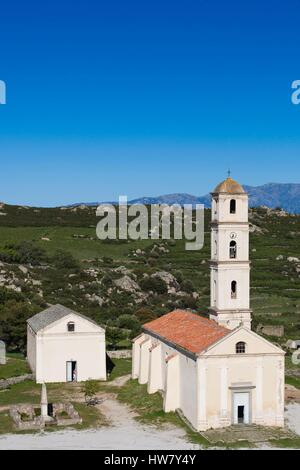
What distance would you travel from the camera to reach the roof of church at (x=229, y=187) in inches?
1511

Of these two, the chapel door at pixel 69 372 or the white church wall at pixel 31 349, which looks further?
the white church wall at pixel 31 349

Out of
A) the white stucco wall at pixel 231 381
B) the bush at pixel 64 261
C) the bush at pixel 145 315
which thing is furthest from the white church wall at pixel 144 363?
the bush at pixel 64 261

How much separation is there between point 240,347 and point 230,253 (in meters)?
7.54

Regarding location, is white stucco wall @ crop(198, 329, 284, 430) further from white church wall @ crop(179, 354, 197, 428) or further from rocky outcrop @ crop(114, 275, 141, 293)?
rocky outcrop @ crop(114, 275, 141, 293)

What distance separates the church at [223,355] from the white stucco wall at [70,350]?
3.54 metres

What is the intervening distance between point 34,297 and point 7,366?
696 inches

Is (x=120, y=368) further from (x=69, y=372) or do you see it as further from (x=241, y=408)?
(x=241, y=408)

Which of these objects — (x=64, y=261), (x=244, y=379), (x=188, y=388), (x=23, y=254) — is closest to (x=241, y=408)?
(x=244, y=379)

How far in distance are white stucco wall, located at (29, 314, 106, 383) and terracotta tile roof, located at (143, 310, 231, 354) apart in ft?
11.4

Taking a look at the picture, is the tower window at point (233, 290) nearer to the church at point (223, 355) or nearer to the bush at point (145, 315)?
the church at point (223, 355)

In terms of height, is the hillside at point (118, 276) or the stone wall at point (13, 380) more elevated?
the hillside at point (118, 276)

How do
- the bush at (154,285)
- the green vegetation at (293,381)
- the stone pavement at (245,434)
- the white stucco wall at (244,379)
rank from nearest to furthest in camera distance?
the stone pavement at (245,434)
the white stucco wall at (244,379)
the green vegetation at (293,381)
the bush at (154,285)

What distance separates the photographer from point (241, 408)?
32656mm

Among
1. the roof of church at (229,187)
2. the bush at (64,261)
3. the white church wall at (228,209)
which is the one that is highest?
the roof of church at (229,187)
